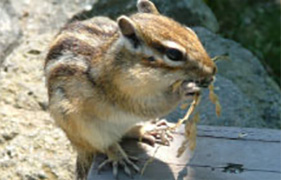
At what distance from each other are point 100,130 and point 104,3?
2.14 metres

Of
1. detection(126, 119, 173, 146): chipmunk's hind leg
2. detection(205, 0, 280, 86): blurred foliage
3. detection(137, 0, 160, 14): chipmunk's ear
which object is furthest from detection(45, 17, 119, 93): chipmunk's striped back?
detection(205, 0, 280, 86): blurred foliage

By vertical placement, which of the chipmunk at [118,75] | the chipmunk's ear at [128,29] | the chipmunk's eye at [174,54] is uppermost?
the chipmunk's ear at [128,29]

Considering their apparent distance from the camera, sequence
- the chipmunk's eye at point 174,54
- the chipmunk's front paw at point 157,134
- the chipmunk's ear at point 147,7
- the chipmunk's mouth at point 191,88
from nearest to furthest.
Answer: the chipmunk's eye at point 174,54, the chipmunk's mouth at point 191,88, the chipmunk's ear at point 147,7, the chipmunk's front paw at point 157,134

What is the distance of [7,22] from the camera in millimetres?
5266

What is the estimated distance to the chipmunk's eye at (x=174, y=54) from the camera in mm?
2998

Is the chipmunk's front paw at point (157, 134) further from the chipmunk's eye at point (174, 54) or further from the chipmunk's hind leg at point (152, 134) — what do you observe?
A: the chipmunk's eye at point (174, 54)

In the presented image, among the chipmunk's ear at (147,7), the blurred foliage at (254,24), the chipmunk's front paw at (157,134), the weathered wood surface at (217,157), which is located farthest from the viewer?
the blurred foliage at (254,24)

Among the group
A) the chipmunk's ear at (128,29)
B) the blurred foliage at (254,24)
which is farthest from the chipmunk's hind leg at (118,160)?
the blurred foliage at (254,24)

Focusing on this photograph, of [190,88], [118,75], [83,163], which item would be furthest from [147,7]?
[83,163]

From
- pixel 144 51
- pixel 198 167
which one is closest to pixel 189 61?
pixel 144 51

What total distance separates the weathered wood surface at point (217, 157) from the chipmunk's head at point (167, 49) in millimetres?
497

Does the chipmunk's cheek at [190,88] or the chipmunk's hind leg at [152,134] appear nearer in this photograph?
the chipmunk's cheek at [190,88]

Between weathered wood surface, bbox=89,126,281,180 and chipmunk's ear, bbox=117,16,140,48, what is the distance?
25.7 inches

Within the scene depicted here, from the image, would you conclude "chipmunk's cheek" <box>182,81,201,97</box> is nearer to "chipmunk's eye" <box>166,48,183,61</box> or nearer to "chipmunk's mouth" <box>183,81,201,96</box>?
"chipmunk's mouth" <box>183,81,201,96</box>
